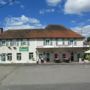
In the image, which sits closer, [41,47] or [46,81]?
[46,81]

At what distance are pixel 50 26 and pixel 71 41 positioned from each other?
7.13 meters

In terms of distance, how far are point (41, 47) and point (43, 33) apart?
3.62 metres

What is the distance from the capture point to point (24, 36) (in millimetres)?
74438

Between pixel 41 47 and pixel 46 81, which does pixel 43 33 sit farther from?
pixel 46 81

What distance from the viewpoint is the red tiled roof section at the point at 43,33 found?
7362cm

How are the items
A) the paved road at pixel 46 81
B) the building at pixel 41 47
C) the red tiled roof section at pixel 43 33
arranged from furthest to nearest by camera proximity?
the red tiled roof section at pixel 43 33, the building at pixel 41 47, the paved road at pixel 46 81

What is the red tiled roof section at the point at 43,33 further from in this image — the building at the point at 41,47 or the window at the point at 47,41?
the window at the point at 47,41

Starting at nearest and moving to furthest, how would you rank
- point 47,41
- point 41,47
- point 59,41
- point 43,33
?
point 41,47
point 59,41
point 47,41
point 43,33

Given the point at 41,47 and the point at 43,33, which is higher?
the point at 43,33

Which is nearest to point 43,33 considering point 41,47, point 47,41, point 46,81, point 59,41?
point 47,41

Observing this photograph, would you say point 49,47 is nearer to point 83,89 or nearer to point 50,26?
point 50,26

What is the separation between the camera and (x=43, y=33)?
246 feet

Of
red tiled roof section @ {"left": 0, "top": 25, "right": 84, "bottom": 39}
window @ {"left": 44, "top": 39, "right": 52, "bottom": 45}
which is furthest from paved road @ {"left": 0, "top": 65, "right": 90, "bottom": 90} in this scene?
red tiled roof section @ {"left": 0, "top": 25, "right": 84, "bottom": 39}

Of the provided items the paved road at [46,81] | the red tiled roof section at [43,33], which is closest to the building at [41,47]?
the red tiled roof section at [43,33]
